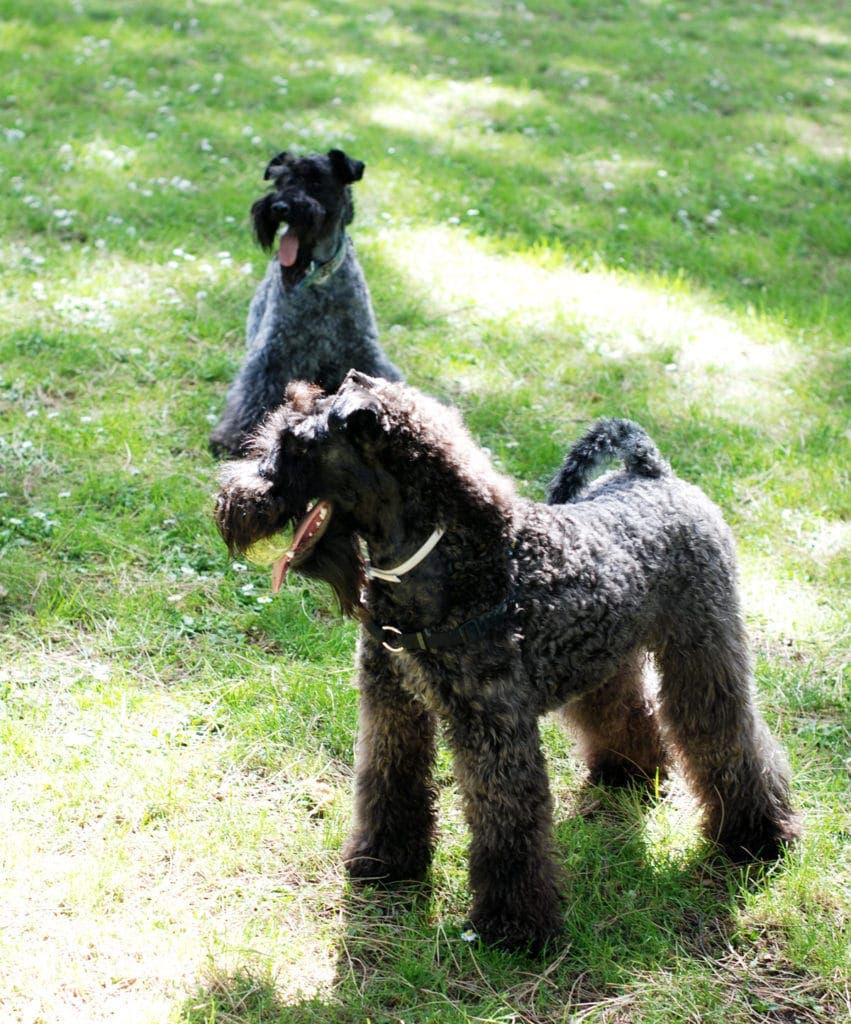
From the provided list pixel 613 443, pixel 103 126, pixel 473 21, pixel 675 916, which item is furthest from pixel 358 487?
pixel 473 21

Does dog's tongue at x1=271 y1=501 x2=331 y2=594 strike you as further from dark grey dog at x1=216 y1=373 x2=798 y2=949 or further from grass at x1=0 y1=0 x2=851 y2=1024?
grass at x1=0 y1=0 x2=851 y2=1024

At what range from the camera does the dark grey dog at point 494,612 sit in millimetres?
3146

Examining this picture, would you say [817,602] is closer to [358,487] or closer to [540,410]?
[540,410]

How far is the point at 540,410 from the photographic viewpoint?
6566 mm

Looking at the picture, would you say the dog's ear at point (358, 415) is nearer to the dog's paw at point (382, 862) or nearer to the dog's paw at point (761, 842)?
the dog's paw at point (382, 862)

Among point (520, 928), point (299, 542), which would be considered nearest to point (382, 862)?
point (520, 928)

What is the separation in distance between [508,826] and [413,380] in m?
3.94

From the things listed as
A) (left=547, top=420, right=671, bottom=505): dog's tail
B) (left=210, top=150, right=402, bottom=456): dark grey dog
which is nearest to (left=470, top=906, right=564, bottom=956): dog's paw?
(left=547, top=420, right=671, bottom=505): dog's tail

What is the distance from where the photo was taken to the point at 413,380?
22.3 ft

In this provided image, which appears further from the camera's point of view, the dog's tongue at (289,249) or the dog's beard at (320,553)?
the dog's tongue at (289,249)

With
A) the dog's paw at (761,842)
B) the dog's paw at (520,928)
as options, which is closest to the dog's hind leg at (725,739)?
the dog's paw at (761,842)

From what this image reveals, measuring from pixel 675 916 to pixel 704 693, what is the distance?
2.55 feet

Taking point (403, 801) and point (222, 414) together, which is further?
point (222, 414)

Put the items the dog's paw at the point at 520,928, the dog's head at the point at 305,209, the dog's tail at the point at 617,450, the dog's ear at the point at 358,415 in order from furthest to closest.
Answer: the dog's head at the point at 305,209 < the dog's tail at the point at 617,450 < the dog's paw at the point at 520,928 < the dog's ear at the point at 358,415
